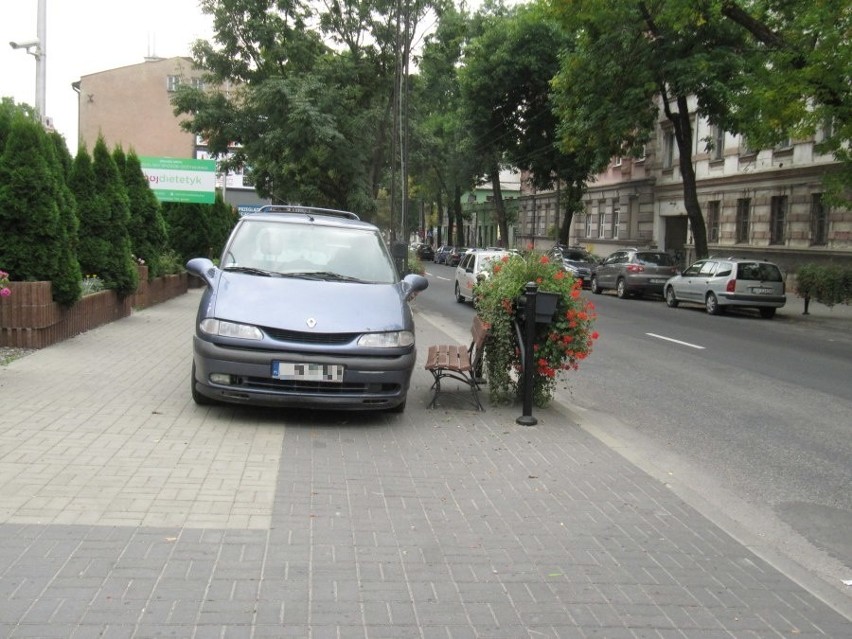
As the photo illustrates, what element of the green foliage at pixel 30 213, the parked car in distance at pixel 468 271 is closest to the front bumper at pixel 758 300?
the parked car in distance at pixel 468 271

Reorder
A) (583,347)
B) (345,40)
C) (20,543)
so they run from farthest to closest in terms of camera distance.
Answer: (345,40) → (583,347) → (20,543)

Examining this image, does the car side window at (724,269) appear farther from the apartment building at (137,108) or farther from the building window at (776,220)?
the apartment building at (137,108)

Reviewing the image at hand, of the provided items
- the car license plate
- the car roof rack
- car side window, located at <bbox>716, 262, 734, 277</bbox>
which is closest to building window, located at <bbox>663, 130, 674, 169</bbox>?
car side window, located at <bbox>716, 262, 734, 277</bbox>

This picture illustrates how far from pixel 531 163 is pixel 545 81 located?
162 inches

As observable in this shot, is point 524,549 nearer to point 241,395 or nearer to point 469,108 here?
point 241,395

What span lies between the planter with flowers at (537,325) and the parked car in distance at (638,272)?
21.8 m

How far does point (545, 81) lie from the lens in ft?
123

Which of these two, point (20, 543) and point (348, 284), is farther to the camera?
point (348, 284)

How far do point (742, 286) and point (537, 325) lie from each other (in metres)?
16.3

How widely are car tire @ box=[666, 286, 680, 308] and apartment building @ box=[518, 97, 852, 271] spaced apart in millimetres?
4774

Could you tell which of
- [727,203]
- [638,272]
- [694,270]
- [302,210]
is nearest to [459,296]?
[694,270]

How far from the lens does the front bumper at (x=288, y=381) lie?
662 cm

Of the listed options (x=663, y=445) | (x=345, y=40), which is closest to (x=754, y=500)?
(x=663, y=445)

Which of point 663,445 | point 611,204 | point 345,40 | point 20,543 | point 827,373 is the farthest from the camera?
point 611,204
